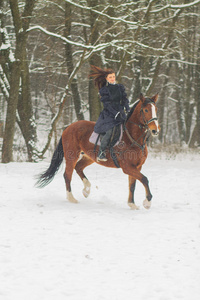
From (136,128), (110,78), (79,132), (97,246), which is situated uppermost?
(110,78)

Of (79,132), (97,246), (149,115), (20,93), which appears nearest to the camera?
(97,246)

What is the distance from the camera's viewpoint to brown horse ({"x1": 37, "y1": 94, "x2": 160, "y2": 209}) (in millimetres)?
6523

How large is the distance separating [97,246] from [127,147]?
8.54 feet

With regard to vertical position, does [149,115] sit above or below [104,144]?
above

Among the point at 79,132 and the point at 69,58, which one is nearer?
the point at 79,132

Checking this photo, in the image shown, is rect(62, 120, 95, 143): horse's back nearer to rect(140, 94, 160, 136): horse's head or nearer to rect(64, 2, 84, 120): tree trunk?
rect(140, 94, 160, 136): horse's head

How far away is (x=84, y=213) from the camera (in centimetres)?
638

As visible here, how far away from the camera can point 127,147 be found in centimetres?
688

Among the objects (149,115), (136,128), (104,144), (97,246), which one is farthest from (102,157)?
(97,246)

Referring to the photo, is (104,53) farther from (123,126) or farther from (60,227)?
(60,227)

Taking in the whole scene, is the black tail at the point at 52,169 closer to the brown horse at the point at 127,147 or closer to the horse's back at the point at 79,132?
the brown horse at the point at 127,147

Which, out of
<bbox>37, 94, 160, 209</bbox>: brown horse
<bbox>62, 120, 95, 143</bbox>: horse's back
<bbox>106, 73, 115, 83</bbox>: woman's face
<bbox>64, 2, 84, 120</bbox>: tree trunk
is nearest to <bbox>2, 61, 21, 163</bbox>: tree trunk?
<bbox>64, 2, 84, 120</bbox>: tree trunk

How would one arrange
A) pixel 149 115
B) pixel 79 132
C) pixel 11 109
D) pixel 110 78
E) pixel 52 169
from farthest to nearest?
→ pixel 11 109, pixel 52 169, pixel 79 132, pixel 110 78, pixel 149 115

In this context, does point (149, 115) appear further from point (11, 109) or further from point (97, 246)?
point (11, 109)
